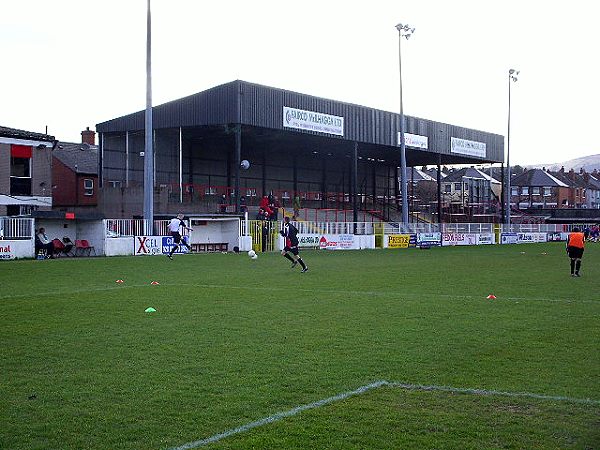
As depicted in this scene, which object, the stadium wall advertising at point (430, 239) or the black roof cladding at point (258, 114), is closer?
the black roof cladding at point (258, 114)

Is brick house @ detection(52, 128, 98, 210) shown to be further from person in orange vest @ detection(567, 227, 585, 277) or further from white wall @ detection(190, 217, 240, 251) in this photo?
person in orange vest @ detection(567, 227, 585, 277)

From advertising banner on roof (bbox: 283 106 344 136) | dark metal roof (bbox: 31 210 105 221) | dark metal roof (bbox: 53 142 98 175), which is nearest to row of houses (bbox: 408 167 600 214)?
advertising banner on roof (bbox: 283 106 344 136)

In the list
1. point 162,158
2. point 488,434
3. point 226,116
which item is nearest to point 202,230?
point 226,116

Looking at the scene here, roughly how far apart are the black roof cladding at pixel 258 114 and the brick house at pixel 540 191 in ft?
233

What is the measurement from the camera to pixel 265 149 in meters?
63.2

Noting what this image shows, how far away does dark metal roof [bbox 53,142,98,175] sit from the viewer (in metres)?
61.0

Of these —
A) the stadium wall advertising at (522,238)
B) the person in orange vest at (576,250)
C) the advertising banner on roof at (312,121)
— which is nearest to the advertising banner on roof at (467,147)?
the stadium wall advertising at (522,238)

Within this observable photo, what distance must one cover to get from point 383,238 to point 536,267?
24056mm

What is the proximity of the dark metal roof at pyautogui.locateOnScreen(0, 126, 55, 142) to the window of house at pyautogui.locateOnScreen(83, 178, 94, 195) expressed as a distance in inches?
635

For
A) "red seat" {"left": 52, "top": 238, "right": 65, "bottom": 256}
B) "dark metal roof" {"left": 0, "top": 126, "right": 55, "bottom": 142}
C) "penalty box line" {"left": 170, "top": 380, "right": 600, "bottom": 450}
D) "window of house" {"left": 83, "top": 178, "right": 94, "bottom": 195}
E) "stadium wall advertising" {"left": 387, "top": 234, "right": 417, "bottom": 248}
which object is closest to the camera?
"penalty box line" {"left": 170, "top": 380, "right": 600, "bottom": 450}

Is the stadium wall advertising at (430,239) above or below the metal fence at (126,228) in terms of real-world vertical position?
below

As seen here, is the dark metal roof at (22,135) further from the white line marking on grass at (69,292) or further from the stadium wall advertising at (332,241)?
the white line marking on grass at (69,292)

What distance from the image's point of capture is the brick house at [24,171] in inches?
1690

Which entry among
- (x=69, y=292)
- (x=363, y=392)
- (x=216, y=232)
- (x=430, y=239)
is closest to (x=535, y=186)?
(x=430, y=239)
